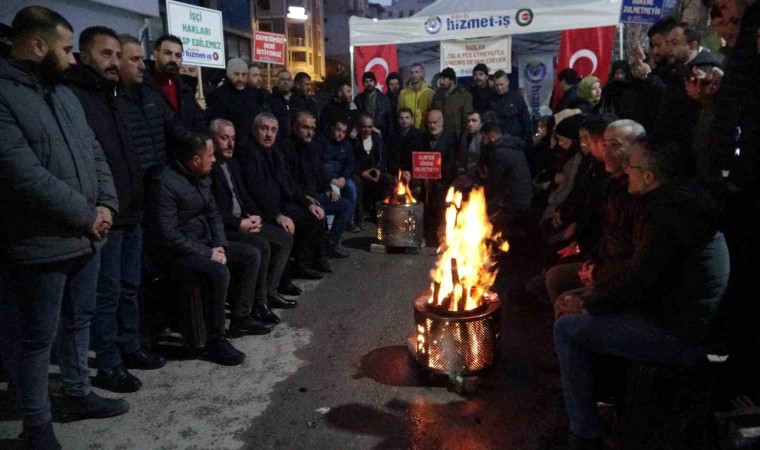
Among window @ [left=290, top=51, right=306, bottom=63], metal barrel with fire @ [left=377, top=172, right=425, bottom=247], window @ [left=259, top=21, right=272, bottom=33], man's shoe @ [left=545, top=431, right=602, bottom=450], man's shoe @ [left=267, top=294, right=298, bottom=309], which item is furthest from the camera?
window @ [left=290, top=51, right=306, bottom=63]

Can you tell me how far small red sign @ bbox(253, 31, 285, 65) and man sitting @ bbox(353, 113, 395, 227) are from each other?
13.8 ft

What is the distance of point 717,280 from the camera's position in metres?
2.79

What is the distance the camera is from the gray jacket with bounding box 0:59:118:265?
116 inches

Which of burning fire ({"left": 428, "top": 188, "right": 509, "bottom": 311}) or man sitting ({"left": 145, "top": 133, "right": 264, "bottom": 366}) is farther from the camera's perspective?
man sitting ({"left": 145, "top": 133, "right": 264, "bottom": 366})

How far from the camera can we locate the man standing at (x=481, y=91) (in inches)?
424

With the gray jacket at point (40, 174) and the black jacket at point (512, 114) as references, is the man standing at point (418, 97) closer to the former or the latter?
the black jacket at point (512, 114)

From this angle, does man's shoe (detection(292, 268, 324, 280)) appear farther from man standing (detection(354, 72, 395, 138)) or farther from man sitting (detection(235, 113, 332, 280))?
man standing (detection(354, 72, 395, 138))

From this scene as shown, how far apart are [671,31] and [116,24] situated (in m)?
9.82

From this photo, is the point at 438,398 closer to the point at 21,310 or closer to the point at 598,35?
the point at 21,310

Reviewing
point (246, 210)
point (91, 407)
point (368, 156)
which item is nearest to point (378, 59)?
point (368, 156)

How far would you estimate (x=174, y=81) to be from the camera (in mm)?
5770

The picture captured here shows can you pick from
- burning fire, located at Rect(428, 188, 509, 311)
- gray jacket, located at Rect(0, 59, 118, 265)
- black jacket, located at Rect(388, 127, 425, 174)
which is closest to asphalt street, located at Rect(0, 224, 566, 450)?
burning fire, located at Rect(428, 188, 509, 311)

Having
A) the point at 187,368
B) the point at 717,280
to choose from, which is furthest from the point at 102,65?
the point at 717,280

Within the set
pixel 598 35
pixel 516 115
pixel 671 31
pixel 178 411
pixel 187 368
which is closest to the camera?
pixel 178 411
